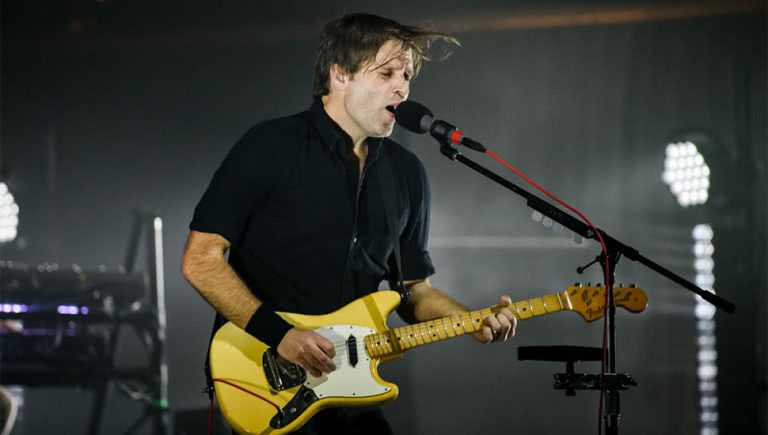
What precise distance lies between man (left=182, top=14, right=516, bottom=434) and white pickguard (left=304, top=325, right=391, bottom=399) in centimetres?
4

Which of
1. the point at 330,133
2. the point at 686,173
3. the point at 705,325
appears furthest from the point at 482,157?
the point at 330,133

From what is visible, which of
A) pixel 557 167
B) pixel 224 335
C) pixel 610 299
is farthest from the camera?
pixel 557 167

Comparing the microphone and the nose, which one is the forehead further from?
Result: the microphone

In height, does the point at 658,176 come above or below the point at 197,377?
above

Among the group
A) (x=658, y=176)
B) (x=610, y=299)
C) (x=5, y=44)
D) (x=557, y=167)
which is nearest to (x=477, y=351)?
(x=557, y=167)

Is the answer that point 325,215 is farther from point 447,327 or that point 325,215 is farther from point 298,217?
point 447,327

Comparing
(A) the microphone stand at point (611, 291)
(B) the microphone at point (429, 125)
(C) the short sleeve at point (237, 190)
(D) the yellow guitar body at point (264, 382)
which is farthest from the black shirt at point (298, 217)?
(A) the microphone stand at point (611, 291)

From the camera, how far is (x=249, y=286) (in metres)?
2.78

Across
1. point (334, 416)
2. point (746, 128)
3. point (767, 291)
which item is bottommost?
point (334, 416)

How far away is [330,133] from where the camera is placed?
9.50ft

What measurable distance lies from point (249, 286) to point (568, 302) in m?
1.00

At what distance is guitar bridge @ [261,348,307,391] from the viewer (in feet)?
8.55

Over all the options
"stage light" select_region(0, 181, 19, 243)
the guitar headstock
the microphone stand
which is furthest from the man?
"stage light" select_region(0, 181, 19, 243)

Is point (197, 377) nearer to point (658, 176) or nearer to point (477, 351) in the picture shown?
point (477, 351)
